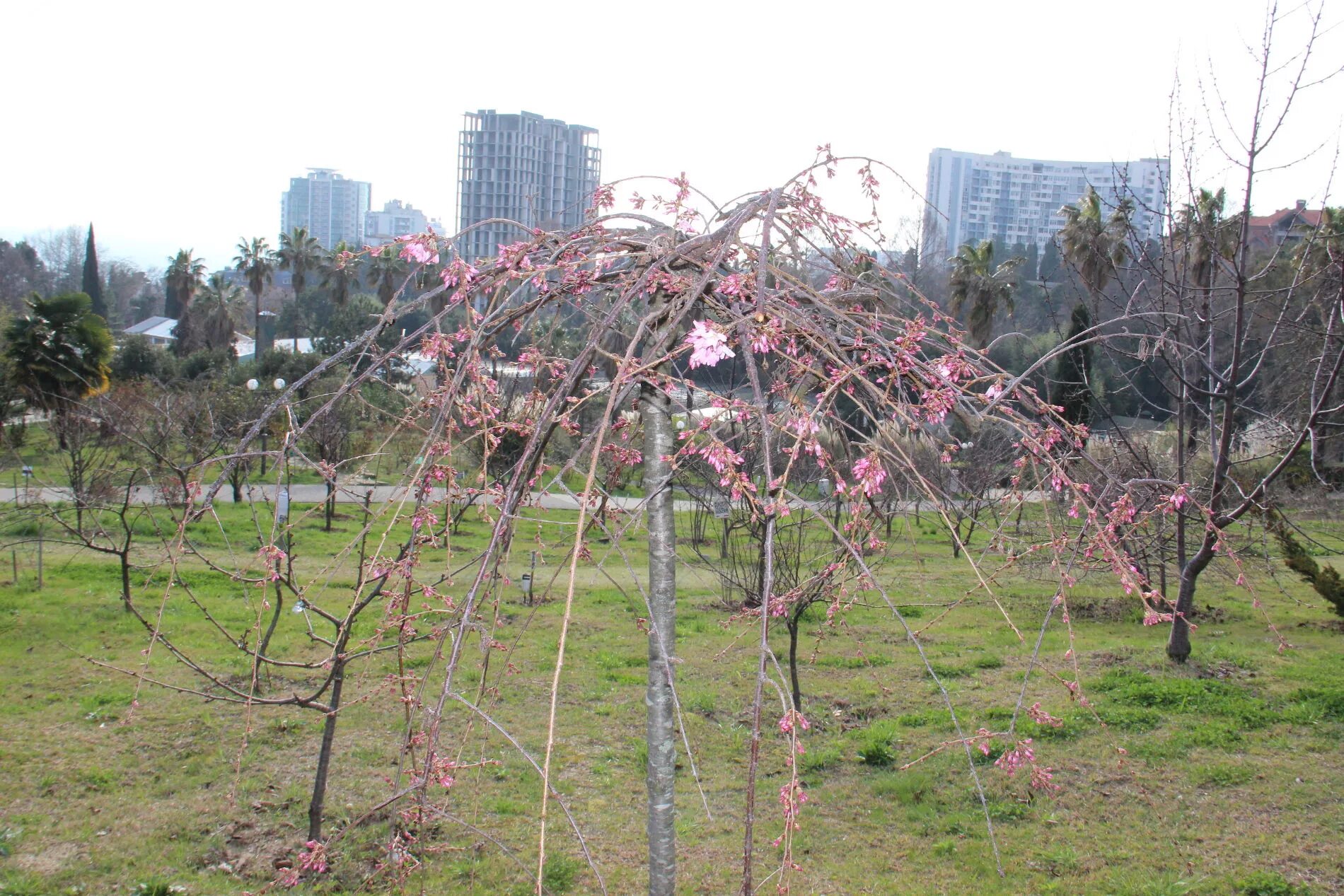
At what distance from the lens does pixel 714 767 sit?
18.1 feet

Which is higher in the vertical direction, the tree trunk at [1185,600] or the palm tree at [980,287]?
the palm tree at [980,287]

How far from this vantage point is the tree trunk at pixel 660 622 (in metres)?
1.95

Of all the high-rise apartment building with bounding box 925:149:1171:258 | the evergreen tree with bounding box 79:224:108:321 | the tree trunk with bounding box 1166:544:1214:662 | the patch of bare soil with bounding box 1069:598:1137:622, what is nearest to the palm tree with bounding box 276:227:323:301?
the evergreen tree with bounding box 79:224:108:321

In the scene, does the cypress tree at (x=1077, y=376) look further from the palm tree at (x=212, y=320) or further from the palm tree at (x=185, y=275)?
the palm tree at (x=185, y=275)

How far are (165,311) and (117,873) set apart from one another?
2058 inches

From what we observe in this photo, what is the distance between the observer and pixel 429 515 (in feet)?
6.20

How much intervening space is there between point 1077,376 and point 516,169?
1563 centimetres

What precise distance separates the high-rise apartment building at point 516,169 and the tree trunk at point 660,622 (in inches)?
51.3

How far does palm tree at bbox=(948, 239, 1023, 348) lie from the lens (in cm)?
2041

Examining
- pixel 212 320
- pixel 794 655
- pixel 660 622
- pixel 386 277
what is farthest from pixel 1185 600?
pixel 212 320

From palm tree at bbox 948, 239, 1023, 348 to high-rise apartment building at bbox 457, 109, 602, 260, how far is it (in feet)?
57.7

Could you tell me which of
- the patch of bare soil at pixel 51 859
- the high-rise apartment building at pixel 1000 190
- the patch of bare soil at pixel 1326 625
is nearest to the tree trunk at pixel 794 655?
the patch of bare soil at pixel 51 859

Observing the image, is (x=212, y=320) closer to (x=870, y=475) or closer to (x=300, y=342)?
(x=300, y=342)

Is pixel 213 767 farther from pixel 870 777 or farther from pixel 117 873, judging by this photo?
pixel 870 777
